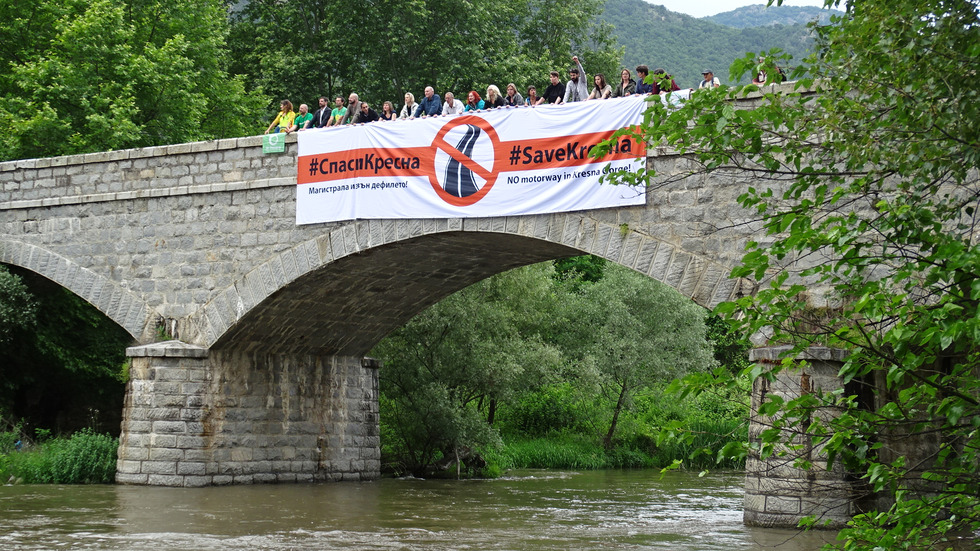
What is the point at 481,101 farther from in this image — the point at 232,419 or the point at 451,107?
the point at 232,419

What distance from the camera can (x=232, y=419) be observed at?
1512 centimetres

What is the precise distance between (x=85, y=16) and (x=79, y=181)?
7.30 metres

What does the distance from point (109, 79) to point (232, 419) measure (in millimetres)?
10298

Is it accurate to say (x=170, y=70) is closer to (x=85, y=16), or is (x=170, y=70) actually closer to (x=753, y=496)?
(x=85, y=16)

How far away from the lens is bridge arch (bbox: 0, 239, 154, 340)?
15203 mm

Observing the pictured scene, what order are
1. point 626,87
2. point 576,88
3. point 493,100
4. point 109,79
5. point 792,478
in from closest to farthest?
point 792,478 → point 626,87 → point 576,88 → point 493,100 → point 109,79

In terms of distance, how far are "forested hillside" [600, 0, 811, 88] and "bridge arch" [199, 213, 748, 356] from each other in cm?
8071

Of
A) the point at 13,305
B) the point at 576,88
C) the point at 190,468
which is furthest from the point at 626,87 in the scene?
the point at 13,305

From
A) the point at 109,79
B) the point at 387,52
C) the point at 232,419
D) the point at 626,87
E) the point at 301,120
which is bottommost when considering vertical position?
the point at 232,419

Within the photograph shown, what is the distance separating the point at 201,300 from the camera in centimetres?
1480

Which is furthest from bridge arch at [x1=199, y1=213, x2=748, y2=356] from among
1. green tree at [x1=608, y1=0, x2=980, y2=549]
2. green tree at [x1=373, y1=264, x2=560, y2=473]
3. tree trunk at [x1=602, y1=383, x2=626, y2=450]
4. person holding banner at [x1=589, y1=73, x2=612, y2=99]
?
tree trunk at [x1=602, y1=383, x2=626, y2=450]

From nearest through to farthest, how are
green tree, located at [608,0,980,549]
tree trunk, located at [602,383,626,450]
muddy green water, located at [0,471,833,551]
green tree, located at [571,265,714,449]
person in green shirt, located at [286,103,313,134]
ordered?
green tree, located at [608,0,980,549] < muddy green water, located at [0,471,833,551] < person in green shirt, located at [286,103,313,134] < green tree, located at [571,265,714,449] < tree trunk, located at [602,383,626,450]

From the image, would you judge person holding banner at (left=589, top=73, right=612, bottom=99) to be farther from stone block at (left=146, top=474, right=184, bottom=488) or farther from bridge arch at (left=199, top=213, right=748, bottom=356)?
stone block at (left=146, top=474, right=184, bottom=488)

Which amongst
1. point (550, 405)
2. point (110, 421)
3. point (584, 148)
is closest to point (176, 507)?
point (584, 148)
